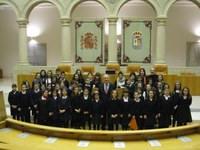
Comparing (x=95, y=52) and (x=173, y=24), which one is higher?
(x=173, y=24)

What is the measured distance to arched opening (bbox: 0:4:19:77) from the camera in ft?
66.2

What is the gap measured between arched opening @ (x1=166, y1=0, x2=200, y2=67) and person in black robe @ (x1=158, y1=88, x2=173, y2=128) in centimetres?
1251

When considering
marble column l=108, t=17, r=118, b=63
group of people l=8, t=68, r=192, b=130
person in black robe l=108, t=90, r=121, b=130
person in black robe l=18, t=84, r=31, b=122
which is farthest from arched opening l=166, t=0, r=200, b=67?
person in black robe l=18, t=84, r=31, b=122

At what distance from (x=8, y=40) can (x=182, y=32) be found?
42.2ft

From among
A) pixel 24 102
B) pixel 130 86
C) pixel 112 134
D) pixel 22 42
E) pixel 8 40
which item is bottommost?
pixel 112 134

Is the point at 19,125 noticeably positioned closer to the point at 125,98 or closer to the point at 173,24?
the point at 125,98

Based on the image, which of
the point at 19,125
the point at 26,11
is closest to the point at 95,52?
the point at 26,11

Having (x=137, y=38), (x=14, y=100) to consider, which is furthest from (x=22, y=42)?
(x=14, y=100)

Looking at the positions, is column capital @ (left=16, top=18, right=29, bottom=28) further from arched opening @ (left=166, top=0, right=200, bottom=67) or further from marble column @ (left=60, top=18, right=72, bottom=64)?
arched opening @ (left=166, top=0, right=200, bottom=67)

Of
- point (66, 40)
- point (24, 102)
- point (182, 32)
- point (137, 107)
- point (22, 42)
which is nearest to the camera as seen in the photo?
point (137, 107)

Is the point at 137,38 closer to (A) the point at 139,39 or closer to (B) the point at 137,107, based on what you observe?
(A) the point at 139,39

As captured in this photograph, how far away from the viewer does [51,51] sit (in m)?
19.9

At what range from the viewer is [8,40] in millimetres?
20391

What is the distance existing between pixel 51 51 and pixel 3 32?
13.2 feet
